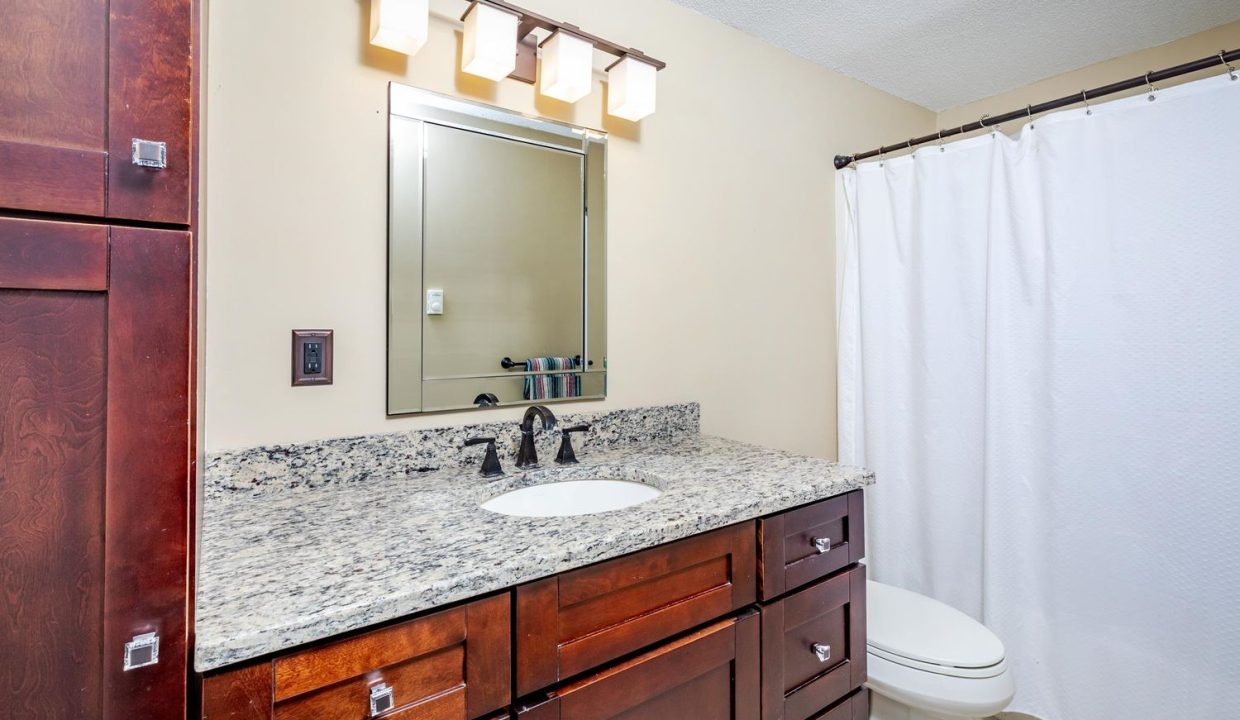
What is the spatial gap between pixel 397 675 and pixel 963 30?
2.46 metres

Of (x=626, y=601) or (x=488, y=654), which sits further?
(x=626, y=601)

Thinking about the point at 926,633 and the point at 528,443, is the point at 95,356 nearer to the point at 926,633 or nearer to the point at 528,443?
the point at 528,443

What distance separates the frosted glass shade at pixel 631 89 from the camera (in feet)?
5.27

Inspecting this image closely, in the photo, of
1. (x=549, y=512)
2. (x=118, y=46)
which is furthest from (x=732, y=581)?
(x=118, y=46)

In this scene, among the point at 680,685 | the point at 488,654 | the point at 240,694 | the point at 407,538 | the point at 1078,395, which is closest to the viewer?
the point at 240,694

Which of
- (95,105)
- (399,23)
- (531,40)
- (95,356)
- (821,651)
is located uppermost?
(531,40)

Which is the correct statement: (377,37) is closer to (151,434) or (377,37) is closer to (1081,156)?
(151,434)

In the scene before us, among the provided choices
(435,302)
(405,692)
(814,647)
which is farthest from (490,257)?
(814,647)

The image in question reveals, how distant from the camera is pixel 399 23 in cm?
123

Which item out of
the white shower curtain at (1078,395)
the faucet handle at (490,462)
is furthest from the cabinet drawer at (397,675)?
the white shower curtain at (1078,395)

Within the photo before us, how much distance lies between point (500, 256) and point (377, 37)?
535mm

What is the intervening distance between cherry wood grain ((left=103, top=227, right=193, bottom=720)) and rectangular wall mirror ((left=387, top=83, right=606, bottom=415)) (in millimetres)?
734

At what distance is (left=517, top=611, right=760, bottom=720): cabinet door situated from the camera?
2.91 ft

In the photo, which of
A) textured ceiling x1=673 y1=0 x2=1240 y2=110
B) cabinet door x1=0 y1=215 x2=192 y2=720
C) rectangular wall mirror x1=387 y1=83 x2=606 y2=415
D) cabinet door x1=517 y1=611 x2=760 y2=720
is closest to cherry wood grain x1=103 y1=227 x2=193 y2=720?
cabinet door x1=0 y1=215 x2=192 y2=720
